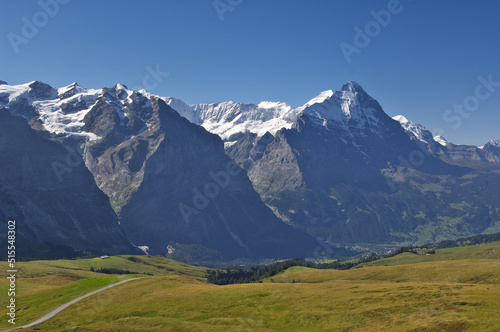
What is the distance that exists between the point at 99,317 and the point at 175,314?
59.0ft

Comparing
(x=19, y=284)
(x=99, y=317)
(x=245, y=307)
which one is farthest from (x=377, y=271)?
(x=19, y=284)

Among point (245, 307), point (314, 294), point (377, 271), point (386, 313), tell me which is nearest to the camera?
point (386, 313)

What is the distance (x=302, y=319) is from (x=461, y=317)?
27.7 m

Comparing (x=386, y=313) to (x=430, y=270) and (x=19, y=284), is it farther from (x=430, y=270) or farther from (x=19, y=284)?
(x=19, y=284)

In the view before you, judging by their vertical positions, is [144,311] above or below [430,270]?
above

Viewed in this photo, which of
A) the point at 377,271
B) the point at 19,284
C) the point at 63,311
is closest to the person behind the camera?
the point at 63,311

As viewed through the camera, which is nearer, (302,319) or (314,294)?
(302,319)

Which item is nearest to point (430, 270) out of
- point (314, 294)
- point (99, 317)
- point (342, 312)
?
point (314, 294)

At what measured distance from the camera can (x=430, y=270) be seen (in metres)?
154

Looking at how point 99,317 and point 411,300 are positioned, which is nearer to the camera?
point 411,300

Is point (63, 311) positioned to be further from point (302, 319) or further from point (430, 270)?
point (430, 270)

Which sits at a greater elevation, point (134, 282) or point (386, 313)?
point (134, 282)

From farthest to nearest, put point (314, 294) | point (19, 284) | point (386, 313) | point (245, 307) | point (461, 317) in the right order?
point (19, 284)
point (314, 294)
point (245, 307)
point (386, 313)
point (461, 317)

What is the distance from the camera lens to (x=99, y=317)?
91.9 m
